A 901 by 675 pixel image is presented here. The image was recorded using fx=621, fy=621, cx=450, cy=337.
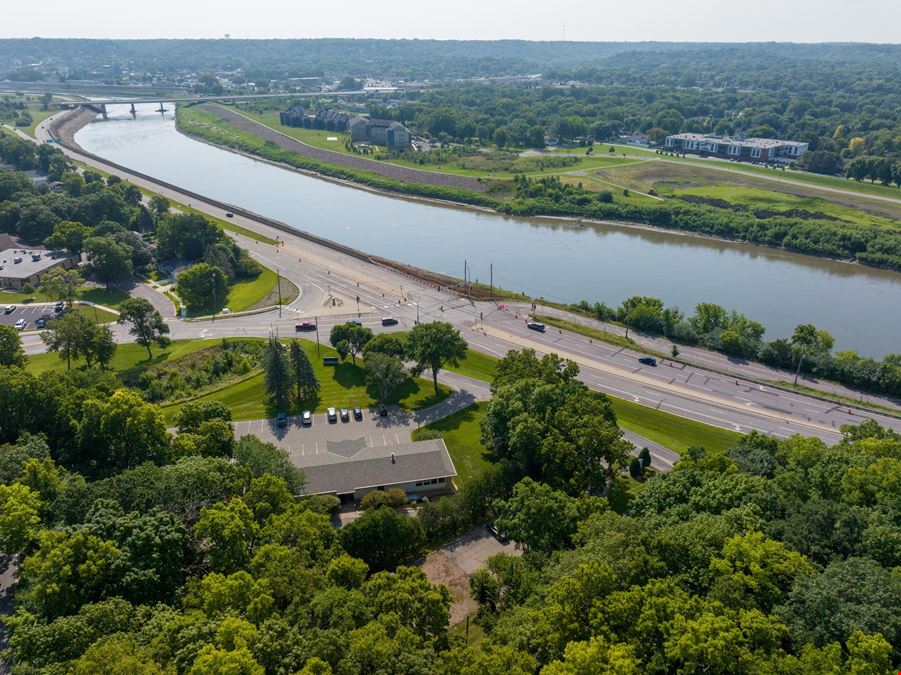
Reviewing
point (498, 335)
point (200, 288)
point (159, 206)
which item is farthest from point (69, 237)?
point (498, 335)

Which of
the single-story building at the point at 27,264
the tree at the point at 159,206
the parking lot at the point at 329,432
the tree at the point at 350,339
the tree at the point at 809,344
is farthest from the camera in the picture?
the tree at the point at 159,206

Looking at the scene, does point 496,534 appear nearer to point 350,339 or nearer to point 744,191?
point 350,339

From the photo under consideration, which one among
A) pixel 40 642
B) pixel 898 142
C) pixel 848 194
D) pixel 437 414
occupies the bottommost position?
pixel 437 414

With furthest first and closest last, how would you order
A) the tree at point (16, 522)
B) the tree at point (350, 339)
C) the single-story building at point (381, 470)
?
the tree at point (350, 339) < the single-story building at point (381, 470) < the tree at point (16, 522)

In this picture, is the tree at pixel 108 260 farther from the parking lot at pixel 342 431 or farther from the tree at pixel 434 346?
the tree at pixel 434 346

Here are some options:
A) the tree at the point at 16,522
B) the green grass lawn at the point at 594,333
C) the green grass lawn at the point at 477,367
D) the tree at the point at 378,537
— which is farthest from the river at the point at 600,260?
the tree at the point at 16,522

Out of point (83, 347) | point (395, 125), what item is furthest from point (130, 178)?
point (83, 347)

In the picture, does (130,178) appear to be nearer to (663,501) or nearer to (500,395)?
(500,395)
